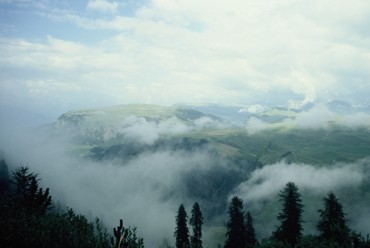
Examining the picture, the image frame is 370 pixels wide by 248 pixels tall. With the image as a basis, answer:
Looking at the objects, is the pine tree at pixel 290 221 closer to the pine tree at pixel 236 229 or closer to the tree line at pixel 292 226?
Result: the tree line at pixel 292 226

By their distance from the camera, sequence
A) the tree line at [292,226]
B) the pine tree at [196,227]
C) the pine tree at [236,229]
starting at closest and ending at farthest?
the tree line at [292,226] < the pine tree at [236,229] < the pine tree at [196,227]

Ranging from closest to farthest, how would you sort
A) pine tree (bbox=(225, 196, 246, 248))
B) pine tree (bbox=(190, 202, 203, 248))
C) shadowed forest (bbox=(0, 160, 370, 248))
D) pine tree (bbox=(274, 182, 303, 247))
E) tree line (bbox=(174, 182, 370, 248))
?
shadowed forest (bbox=(0, 160, 370, 248)) < tree line (bbox=(174, 182, 370, 248)) < pine tree (bbox=(274, 182, 303, 247)) < pine tree (bbox=(225, 196, 246, 248)) < pine tree (bbox=(190, 202, 203, 248))

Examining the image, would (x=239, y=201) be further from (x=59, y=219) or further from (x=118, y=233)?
(x=118, y=233)

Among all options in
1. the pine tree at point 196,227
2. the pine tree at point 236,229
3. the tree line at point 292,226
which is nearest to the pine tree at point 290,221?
the tree line at point 292,226

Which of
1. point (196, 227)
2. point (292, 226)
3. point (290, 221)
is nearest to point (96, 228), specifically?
point (290, 221)

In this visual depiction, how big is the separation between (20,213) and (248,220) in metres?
56.2

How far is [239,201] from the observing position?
244ft

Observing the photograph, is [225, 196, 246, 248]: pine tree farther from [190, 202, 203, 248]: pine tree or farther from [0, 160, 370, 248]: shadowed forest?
[190, 202, 203, 248]: pine tree

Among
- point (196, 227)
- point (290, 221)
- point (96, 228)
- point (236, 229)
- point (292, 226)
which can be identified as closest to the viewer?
point (96, 228)

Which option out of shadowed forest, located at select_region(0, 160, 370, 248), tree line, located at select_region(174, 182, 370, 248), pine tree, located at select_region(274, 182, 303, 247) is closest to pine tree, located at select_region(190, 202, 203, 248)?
shadowed forest, located at select_region(0, 160, 370, 248)

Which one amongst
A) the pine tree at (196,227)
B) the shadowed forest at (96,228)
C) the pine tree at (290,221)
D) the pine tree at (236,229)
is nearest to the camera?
the shadowed forest at (96,228)

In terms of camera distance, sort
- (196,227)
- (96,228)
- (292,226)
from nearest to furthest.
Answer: (96,228) < (292,226) < (196,227)

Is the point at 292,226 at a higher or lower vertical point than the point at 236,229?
higher

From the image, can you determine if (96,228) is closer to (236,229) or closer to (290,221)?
(236,229)
